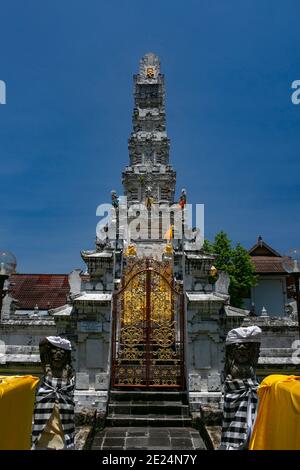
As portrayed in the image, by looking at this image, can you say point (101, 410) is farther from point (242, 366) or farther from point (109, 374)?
point (242, 366)

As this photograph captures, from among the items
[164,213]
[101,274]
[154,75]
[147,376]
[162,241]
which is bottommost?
[147,376]

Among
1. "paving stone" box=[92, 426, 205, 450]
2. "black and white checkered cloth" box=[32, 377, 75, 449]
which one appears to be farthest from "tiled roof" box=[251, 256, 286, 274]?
"black and white checkered cloth" box=[32, 377, 75, 449]

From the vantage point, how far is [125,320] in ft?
34.0

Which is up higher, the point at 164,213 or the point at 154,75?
the point at 154,75

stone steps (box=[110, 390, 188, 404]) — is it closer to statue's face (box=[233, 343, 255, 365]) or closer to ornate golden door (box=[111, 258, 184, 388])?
ornate golden door (box=[111, 258, 184, 388])

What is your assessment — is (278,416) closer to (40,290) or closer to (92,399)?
(92,399)

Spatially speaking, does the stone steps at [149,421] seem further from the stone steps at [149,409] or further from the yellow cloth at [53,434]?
the yellow cloth at [53,434]

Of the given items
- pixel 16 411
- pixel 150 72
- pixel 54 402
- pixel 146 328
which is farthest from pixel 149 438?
pixel 150 72

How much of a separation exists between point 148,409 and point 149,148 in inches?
693

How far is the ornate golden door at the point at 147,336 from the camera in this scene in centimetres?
885

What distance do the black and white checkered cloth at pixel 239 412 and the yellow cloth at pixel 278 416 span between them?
207 millimetres

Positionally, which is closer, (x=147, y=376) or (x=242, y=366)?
(x=242, y=366)

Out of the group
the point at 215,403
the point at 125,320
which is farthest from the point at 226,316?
the point at 125,320

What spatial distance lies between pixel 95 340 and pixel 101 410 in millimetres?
1460
